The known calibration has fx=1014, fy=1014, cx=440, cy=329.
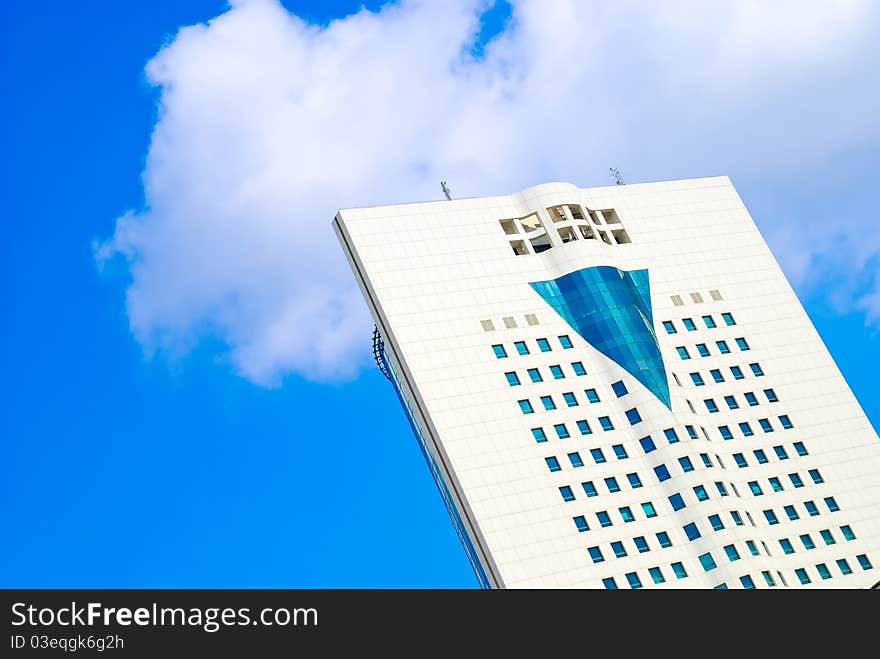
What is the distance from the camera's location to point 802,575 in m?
65.1

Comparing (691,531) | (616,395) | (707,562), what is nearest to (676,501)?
(691,531)

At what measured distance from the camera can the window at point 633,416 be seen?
69.3 metres

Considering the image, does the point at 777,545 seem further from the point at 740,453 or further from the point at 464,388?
the point at 464,388

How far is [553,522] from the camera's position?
6412cm

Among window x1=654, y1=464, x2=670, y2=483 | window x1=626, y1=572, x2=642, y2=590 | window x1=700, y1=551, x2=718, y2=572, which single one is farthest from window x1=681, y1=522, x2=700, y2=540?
window x1=626, y1=572, x2=642, y2=590

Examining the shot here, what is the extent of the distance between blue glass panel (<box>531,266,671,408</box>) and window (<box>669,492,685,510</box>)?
649cm

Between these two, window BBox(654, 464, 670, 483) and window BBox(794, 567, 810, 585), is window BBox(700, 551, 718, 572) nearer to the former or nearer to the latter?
window BBox(654, 464, 670, 483)

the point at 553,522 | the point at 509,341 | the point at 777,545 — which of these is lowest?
the point at 777,545

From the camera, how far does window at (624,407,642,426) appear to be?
6931 cm

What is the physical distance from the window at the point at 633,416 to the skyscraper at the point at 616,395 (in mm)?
Answer: 217

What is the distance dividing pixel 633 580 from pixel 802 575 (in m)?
11.5
